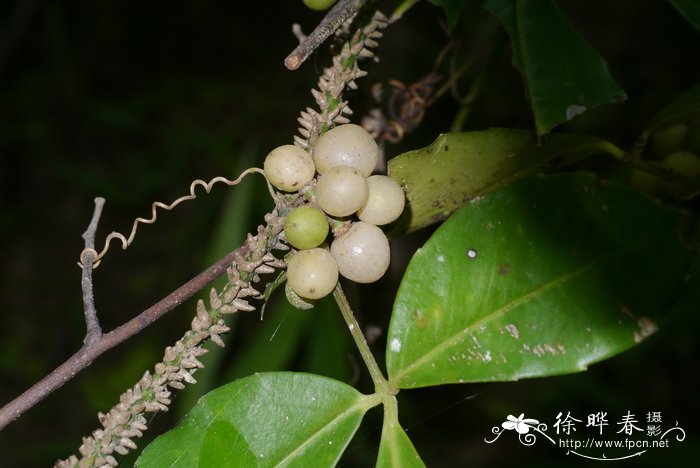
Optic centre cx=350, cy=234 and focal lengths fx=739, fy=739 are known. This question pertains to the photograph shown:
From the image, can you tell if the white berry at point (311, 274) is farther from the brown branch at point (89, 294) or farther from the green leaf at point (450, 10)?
the green leaf at point (450, 10)

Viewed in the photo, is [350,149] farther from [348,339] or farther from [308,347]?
[308,347]

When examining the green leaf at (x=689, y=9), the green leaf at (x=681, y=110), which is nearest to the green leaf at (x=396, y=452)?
the green leaf at (x=681, y=110)

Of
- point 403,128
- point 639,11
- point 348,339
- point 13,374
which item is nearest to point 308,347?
point 348,339

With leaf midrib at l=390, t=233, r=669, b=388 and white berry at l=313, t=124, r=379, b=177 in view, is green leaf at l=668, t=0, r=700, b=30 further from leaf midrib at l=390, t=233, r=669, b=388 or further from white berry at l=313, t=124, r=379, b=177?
white berry at l=313, t=124, r=379, b=177

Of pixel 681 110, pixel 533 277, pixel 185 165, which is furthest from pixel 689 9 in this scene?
pixel 185 165
